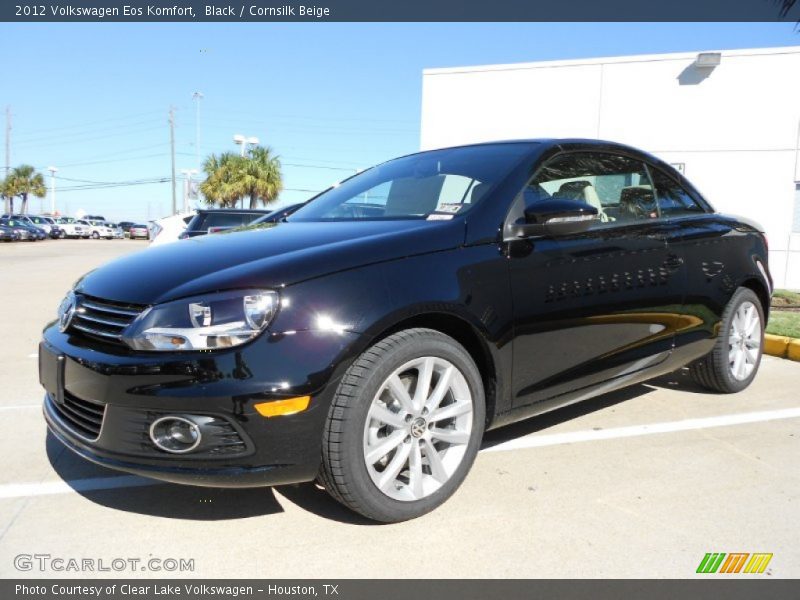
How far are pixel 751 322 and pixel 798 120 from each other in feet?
27.5

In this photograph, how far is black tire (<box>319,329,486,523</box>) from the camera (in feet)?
7.60

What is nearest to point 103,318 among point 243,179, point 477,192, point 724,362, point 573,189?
point 477,192

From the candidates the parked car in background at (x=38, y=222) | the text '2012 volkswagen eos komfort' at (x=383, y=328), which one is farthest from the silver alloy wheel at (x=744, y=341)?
the parked car in background at (x=38, y=222)

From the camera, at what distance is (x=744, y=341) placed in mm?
4449

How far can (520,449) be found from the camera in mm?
3416

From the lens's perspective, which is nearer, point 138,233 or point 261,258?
point 261,258

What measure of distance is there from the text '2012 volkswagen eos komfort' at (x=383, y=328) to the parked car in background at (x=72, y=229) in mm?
50829

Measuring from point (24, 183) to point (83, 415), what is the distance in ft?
252

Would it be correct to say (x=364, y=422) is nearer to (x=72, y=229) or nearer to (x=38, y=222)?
(x=38, y=222)

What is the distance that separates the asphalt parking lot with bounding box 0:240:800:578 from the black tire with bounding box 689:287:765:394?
21.2 inches

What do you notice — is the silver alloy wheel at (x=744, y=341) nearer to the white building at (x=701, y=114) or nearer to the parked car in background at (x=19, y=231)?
the white building at (x=701, y=114)

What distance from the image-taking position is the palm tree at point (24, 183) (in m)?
67.2
